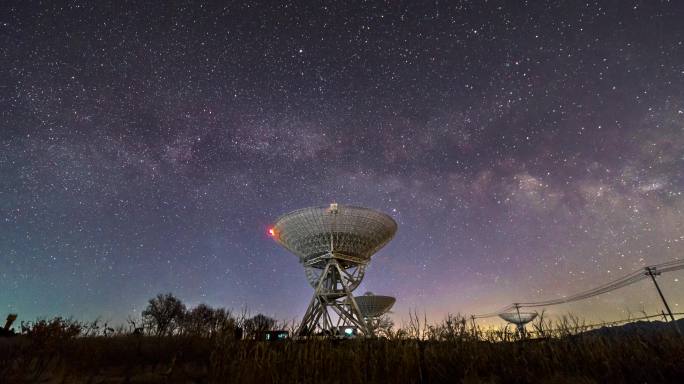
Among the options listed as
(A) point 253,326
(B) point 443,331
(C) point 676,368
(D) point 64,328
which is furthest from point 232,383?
(C) point 676,368

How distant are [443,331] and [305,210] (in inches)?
1077

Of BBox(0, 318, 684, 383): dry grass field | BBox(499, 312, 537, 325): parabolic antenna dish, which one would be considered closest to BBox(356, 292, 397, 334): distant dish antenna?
BBox(499, 312, 537, 325): parabolic antenna dish

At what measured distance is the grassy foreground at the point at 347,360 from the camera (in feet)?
24.9

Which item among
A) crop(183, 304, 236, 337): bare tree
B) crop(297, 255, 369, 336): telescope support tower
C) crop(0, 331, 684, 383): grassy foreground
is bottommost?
crop(0, 331, 684, 383): grassy foreground

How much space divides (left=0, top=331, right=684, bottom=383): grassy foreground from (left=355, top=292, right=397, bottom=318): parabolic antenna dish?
3555cm

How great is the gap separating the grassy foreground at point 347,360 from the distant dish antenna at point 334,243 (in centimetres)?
2699

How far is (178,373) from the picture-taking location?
8320 millimetres

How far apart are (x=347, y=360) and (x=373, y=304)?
125ft

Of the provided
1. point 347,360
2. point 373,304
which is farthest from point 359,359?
point 373,304

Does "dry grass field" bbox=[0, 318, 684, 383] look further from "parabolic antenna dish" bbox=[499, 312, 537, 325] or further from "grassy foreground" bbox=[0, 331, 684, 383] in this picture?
"parabolic antenna dish" bbox=[499, 312, 537, 325]

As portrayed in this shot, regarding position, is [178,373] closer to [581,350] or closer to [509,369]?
[509,369]

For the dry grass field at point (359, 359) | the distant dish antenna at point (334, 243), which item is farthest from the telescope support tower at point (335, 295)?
the dry grass field at point (359, 359)

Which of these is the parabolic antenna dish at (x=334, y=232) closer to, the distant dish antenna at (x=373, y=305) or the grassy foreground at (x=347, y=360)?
the distant dish antenna at (x=373, y=305)

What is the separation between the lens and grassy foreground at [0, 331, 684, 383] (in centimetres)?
759
